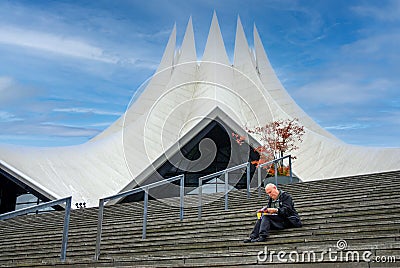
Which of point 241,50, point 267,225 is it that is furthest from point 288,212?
point 241,50

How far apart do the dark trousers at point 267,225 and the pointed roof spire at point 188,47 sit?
47.2 ft

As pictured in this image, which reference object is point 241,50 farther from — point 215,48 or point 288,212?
point 288,212

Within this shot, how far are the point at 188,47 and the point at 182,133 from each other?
6.57m

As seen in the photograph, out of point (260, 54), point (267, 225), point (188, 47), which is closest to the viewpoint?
point (267, 225)

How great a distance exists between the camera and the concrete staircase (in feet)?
10.9

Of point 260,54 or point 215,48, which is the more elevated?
point 260,54

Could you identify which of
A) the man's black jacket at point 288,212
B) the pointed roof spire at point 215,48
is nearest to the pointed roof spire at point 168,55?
the pointed roof spire at point 215,48

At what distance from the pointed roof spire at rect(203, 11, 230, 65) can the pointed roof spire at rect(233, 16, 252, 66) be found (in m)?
0.64

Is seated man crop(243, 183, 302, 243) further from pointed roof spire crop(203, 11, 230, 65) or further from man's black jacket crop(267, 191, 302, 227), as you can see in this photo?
pointed roof spire crop(203, 11, 230, 65)

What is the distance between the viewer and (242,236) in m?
4.27

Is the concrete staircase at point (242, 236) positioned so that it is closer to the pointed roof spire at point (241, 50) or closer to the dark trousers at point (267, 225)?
the dark trousers at point (267, 225)

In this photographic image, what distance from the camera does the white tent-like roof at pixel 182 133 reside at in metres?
11.4

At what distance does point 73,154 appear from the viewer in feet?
41.5

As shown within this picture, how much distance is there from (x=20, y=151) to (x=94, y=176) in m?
1.99
